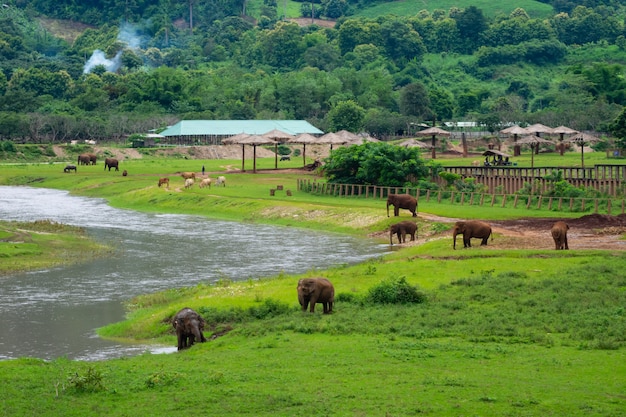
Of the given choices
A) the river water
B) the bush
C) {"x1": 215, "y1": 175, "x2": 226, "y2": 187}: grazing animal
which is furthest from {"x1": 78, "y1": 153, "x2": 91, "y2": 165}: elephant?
the bush

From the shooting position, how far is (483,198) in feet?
177

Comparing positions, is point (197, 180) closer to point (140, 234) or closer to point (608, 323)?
point (140, 234)

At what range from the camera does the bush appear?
26.2 metres

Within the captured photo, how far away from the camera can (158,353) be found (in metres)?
23.5

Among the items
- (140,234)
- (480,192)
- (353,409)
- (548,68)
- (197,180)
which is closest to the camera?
(353,409)

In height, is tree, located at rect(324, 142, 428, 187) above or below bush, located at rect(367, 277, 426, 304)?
above

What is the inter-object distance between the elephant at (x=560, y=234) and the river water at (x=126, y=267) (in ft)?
26.6

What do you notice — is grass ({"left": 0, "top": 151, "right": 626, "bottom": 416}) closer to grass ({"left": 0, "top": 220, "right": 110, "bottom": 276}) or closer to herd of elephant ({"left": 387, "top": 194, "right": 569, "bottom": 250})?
herd of elephant ({"left": 387, "top": 194, "right": 569, "bottom": 250})

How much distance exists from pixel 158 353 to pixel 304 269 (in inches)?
536

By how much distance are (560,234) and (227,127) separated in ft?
292

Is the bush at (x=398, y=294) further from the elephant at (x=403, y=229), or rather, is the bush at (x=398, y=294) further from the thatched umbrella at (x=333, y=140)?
the thatched umbrella at (x=333, y=140)

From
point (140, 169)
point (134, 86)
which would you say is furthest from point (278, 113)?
point (140, 169)

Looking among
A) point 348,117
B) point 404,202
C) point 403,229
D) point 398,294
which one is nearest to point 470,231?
point 403,229

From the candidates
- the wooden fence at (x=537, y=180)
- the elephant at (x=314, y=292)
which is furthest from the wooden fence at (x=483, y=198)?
the elephant at (x=314, y=292)
